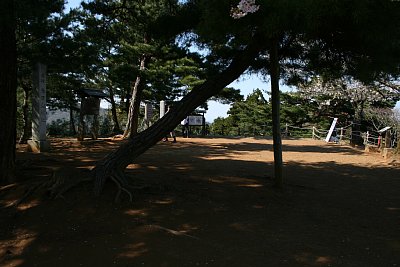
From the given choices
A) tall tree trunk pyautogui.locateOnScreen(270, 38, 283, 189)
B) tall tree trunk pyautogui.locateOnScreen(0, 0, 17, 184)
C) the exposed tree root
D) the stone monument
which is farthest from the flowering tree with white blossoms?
the stone monument

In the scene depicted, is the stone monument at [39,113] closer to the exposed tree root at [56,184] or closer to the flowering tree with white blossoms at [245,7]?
the exposed tree root at [56,184]

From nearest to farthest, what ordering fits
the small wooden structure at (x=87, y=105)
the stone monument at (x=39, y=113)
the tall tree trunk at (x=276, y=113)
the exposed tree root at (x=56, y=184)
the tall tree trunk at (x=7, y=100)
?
the exposed tree root at (x=56, y=184)
the tall tree trunk at (x=7, y=100)
the tall tree trunk at (x=276, y=113)
the stone monument at (x=39, y=113)
the small wooden structure at (x=87, y=105)

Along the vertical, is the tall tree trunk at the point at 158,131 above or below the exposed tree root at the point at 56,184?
above

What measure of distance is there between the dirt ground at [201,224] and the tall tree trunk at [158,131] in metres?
0.19

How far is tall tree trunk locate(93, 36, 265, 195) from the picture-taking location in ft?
16.8

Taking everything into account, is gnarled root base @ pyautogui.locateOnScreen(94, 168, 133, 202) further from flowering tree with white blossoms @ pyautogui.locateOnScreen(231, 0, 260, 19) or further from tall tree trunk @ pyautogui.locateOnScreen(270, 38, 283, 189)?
flowering tree with white blossoms @ pyautogui.locateOnScreen(231, 0, 260, 19)

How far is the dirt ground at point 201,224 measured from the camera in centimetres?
350

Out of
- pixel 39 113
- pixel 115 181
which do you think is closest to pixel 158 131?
pixel 115 181

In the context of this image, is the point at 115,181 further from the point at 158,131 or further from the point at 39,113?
the point at 39,113

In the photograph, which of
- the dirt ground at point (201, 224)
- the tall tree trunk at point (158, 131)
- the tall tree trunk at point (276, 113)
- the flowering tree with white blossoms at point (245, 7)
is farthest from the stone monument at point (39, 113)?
the flowering tree with white blossoms at point (245, 7)

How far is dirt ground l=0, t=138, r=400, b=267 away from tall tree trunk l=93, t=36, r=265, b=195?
187 mm

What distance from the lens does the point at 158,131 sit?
530 centimetres

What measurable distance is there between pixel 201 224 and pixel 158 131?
1.58 meters

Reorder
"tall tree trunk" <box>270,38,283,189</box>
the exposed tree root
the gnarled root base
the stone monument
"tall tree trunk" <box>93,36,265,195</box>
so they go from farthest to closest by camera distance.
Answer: the stone monument, "tall tree trunk" <box>270,38,283,189</box>, "tall tree trunk" <box>93,36,265,195</box>, the gnarled root base, the exposed tree root
